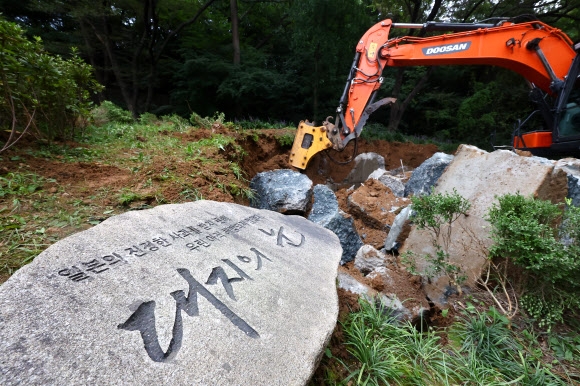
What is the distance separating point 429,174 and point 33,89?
14.2ft

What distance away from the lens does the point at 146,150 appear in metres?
3.26

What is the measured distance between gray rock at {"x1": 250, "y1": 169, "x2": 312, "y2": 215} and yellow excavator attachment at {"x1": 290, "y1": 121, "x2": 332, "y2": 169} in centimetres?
76

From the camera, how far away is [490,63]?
391 cm

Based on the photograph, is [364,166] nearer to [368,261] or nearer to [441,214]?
[368,261]

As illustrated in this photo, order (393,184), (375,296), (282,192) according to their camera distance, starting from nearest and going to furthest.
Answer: (375,296) < (282,192) < (393,184)

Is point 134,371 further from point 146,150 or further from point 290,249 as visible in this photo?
point 146,150

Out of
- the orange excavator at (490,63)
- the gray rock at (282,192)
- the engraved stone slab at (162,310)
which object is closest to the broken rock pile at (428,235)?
the gray rock at (282,192)

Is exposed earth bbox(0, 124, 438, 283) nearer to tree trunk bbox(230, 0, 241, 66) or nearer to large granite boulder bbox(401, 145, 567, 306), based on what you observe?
large granite boulder bbox(401, 145, 567, 306)

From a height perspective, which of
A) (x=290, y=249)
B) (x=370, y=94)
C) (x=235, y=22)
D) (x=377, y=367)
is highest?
(x=235, y=22)

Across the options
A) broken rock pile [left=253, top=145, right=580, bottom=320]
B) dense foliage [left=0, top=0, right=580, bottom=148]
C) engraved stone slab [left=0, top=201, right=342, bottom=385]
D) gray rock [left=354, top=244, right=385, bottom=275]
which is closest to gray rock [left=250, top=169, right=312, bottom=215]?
broken rock pile [left=253, top=145, right=580, bottom=320]

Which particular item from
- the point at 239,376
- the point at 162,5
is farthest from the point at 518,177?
the point at 162,5

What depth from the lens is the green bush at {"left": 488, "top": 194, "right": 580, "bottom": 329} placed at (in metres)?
1.66

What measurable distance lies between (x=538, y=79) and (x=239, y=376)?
5.06 m

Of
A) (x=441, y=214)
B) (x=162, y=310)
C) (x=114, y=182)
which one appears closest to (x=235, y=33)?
(x=114, y=182)
